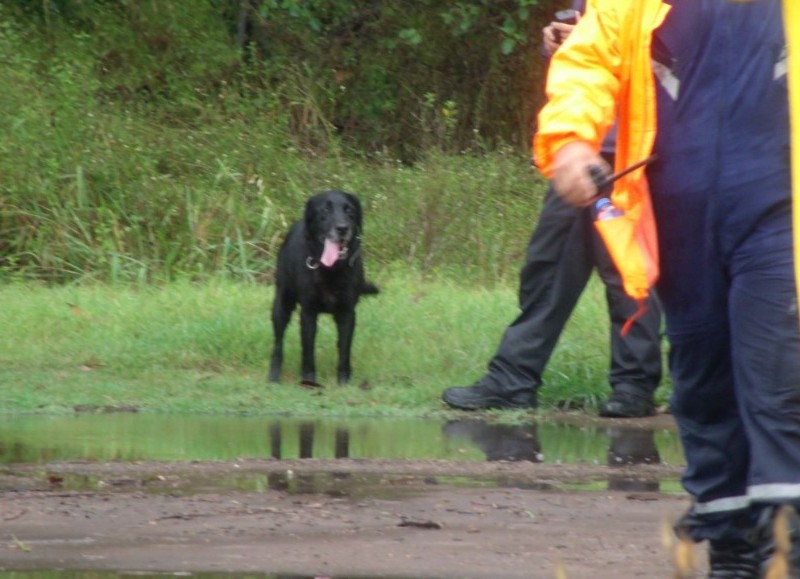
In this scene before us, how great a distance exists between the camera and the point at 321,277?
9203 mm

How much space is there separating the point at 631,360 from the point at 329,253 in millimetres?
2094

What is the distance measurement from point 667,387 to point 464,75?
34.3 feet

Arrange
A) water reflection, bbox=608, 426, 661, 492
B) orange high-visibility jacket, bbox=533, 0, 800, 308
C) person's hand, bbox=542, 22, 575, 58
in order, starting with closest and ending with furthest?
1. orange high-visibility jacket, bbox=533, 0, 800, 308
2. water reflection, bbox=608, 426, 661, 492
3. person's hand, bbox=542, 22, 575, 58

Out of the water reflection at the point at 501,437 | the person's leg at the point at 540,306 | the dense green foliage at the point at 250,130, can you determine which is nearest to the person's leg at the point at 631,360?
the person's leg at the point at 540,306

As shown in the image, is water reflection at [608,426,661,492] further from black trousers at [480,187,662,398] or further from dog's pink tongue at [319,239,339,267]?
dog's pink tongue at [319,239,339,267]

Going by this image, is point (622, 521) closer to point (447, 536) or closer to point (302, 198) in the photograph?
point (447, 536)

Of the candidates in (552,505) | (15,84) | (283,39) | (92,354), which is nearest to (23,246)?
(15,84)

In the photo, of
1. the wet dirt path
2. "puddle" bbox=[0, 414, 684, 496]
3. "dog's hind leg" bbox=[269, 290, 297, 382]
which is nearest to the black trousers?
"puddle" bbox=[0, 414, 684, 496]

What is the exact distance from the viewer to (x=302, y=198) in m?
13.9

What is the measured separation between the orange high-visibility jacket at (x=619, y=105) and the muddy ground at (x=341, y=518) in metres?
0.86

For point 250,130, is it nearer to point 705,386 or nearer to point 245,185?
point 245,185

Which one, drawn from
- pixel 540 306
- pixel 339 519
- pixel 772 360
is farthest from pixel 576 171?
pixel 540 306

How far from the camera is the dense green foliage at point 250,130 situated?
12.9m

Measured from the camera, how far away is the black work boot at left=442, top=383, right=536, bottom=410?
793cm
